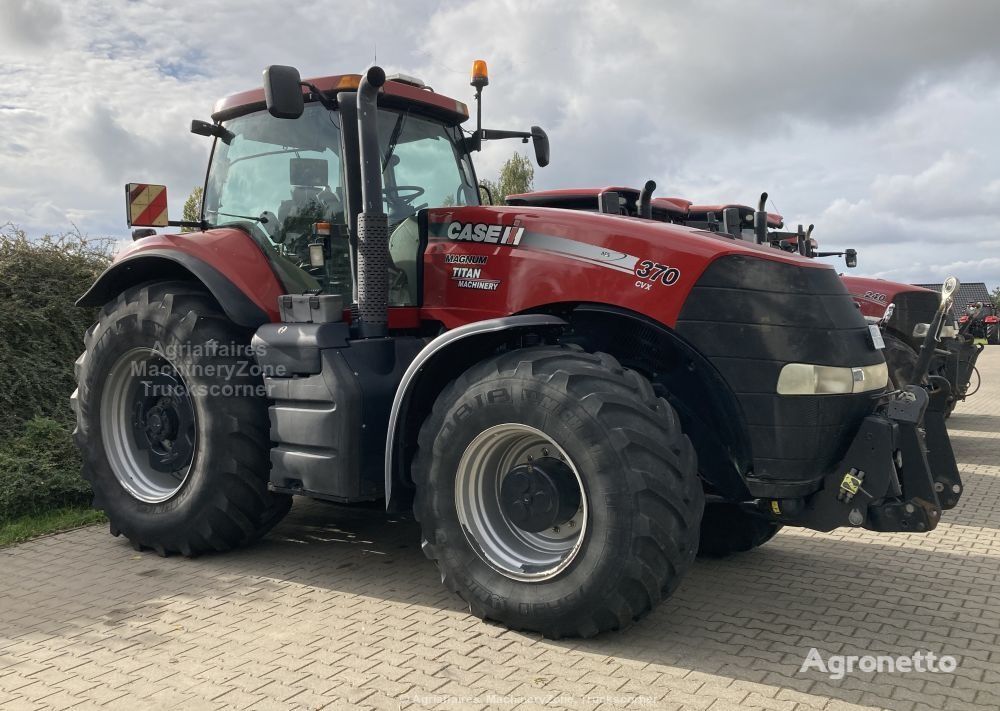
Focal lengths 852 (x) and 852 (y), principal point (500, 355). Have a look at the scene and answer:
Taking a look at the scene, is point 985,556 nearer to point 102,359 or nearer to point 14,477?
point 102,359

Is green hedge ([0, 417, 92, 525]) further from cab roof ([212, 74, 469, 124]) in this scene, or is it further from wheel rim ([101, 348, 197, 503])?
cab roof ([212, 74, 469, 124])

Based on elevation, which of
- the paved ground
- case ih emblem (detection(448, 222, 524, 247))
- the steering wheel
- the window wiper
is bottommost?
the paved ground

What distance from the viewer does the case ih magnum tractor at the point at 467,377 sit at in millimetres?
3525

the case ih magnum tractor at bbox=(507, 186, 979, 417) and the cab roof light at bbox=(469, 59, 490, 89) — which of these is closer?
the cab roof light at bbox=(469, 59, 490, 89)

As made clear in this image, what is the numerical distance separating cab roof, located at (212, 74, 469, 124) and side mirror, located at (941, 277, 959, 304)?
9.39 feet

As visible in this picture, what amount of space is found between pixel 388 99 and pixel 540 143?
118 centimetres

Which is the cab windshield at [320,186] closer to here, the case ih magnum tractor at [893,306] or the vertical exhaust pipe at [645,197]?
the vertical exhaust pipe at [645,197]

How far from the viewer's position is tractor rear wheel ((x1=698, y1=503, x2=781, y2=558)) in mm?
4777

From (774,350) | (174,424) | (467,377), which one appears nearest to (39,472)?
(174,424)

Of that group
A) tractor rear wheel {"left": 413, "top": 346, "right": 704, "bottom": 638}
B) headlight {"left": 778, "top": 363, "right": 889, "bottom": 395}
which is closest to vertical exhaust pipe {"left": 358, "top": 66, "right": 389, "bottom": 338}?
tractor rear wheel {"left": 413, "top": 346, "right": 704, "bottom": 638}

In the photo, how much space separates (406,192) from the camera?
15.8 ft

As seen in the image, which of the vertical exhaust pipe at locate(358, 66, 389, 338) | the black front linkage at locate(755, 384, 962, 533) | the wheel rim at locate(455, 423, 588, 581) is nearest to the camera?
the black front linkage at locate(755, 384, 962, 533)

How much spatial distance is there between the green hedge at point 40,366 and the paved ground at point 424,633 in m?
0.92

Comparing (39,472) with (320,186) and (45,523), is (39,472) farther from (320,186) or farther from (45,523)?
(320,186)
